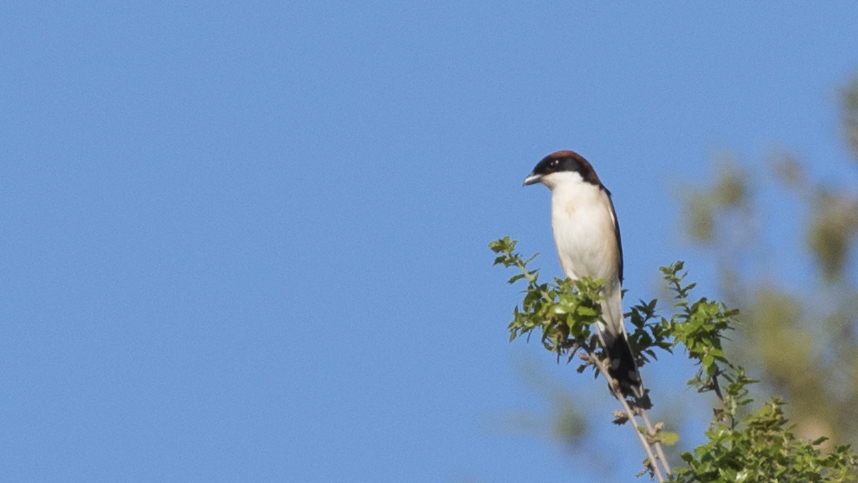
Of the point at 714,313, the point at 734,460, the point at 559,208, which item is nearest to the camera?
the point at 734,460

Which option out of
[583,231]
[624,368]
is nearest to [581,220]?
[583,231]

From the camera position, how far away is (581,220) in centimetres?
791

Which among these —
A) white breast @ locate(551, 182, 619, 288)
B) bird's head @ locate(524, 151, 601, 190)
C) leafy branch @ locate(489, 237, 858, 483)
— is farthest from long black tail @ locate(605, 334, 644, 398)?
bird's head @ locate(524, 151, 601, 190)

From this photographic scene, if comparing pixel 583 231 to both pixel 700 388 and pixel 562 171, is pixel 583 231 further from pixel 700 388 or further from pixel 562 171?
pixel 700 388

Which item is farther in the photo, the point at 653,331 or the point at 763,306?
the point at 763,306

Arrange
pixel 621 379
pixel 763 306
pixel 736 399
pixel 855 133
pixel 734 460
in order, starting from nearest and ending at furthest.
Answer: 1. pixel 734 460
2. pixel 736 399
3. pixel 621 379
4. pixel 763 306
5. pixel 855 133

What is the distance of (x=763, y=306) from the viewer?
1542cm

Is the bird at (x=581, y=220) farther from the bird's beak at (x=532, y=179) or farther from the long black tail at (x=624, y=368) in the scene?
the long black tail at (x=624, y=368)

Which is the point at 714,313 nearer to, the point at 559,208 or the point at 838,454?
the point at 838,454

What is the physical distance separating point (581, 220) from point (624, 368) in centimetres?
215

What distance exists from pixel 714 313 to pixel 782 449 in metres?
0.74

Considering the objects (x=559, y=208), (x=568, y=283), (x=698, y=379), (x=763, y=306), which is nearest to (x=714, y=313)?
(x=698, y=379)

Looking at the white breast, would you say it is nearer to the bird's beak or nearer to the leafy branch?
the bird's beak

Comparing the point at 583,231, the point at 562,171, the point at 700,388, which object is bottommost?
the point at 700,388
